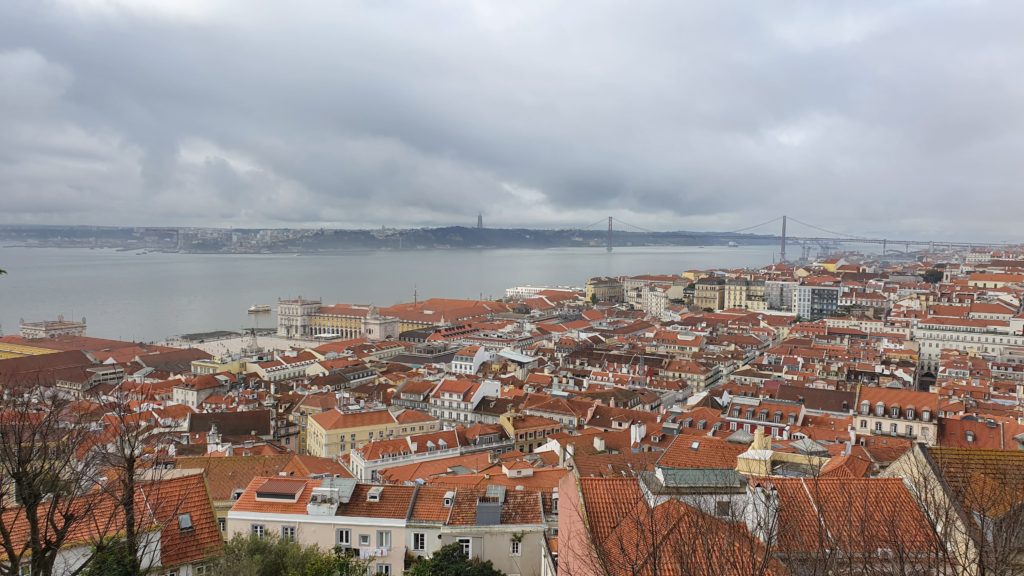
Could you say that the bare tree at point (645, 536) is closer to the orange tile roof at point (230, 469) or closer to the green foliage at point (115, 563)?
the green foliage at point (115, 563)

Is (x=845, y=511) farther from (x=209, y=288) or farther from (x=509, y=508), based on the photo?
(x=209, y=288)

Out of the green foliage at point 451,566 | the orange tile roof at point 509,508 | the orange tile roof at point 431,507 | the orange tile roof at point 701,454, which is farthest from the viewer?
the orange tile roof at point 701,454

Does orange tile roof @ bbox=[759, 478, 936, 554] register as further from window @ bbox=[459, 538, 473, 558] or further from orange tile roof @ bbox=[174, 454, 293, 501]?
orange tile roof @ bbox=[174, 454, 293, 501]

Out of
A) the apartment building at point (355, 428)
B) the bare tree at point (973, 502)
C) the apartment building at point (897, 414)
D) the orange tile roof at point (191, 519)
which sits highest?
the bare tree at point (973, 502)

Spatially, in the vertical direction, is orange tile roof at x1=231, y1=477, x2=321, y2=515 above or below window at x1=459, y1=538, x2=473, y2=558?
above

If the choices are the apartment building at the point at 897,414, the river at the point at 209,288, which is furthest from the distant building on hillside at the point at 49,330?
the apartment building at the point at 897,414

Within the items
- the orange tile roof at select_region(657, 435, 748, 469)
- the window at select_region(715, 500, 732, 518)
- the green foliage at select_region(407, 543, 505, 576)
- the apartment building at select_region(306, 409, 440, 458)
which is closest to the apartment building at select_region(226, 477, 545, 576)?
the green foliage at select_region(407, 543, 505, 576)
